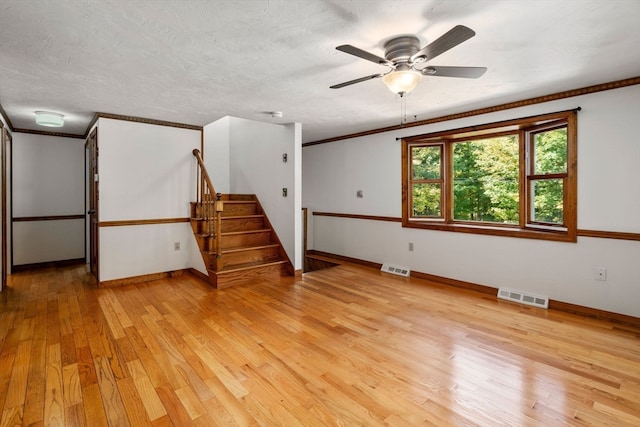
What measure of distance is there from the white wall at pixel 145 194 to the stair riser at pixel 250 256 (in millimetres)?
363

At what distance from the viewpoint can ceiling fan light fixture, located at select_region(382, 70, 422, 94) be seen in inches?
84.0

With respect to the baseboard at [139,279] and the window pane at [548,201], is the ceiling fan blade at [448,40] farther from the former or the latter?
the baseboard at [139,279]

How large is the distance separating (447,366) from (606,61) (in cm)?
261

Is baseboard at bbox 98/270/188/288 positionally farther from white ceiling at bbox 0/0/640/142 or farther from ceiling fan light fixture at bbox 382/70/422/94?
ceiling fan light fixture at bbox 382/70/422/94

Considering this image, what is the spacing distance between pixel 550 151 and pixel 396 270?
244 cm

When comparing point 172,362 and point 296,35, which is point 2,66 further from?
point 172,362

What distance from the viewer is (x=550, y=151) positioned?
3.65 meters

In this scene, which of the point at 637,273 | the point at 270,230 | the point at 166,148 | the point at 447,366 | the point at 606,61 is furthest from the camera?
the point at 270,230

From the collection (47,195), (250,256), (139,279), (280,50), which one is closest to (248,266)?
(250,256)

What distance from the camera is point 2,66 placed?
2545 millimetres

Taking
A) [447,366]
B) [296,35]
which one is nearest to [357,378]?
[447,366]

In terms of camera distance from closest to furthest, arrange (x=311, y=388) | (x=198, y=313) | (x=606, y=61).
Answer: (x=311, y=388) < (x=606, y=61) < (x=198, y=313)

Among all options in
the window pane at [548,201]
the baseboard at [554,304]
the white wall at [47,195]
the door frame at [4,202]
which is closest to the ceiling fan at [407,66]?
the window pane at [548,201]

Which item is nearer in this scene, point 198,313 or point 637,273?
point 637,273
